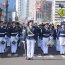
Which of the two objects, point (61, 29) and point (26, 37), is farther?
point (61, 29)

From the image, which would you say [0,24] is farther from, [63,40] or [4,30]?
[63,40]

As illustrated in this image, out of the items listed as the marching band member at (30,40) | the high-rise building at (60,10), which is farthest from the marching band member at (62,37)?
the high-rise building at (60,10)

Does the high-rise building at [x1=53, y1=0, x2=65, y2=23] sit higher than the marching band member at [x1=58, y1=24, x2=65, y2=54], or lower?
higher

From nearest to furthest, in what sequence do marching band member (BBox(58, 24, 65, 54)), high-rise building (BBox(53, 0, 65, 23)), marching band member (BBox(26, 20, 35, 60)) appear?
1. marching band member (BBox(26, 20, 35, 60))
2. marching band member (BBox(58, 24, 65, 54))
3. high-rise building (BBox(53, 0, 65, 23))

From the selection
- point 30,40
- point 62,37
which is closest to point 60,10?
point 62,37

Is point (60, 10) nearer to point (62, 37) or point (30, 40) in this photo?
point (62, 37)

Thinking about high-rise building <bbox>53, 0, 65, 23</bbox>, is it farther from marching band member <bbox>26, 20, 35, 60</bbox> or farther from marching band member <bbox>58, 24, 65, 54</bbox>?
marching band member <bbox>26, 20, 35, 60</bbox>

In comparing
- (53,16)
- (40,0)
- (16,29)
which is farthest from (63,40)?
(53,16)

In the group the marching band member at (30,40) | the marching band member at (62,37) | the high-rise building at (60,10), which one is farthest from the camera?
the high-rise building at (60,10)

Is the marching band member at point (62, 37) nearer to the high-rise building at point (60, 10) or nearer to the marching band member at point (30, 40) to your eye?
the marching band member at point (30, 40)

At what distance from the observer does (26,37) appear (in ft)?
52.9

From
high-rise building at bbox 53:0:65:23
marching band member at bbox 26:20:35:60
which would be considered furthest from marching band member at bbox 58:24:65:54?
high-rise building at bbox 53:0:65:23

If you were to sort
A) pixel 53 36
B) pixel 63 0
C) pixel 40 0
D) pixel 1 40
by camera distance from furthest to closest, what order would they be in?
pixel 63 0
pixel 40 0
pixel 53 36
pixel 1 40

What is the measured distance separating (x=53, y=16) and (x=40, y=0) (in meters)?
33.3
